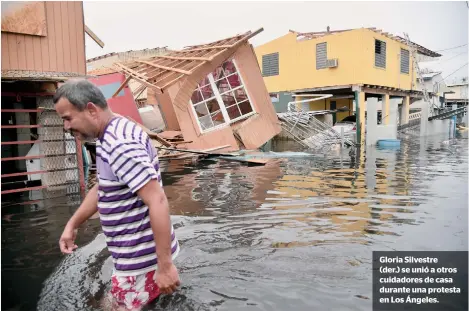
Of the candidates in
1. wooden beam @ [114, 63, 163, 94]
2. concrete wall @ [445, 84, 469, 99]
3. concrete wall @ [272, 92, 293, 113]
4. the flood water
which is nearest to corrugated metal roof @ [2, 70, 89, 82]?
the flood water

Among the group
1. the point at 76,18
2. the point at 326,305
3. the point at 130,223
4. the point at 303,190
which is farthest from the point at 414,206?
the point at 76,18

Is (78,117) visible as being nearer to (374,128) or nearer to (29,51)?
(29,51)

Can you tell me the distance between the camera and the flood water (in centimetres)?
348

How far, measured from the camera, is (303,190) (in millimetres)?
8695

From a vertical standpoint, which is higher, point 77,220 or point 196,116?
point 196,116

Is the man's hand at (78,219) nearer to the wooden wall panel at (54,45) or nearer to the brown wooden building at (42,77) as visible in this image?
the brown wooden building at (42,77)

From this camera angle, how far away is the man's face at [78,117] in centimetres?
217

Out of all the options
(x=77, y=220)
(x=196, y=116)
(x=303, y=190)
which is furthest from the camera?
(x=196, y=116)

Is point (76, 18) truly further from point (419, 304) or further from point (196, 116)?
point (419, 304)

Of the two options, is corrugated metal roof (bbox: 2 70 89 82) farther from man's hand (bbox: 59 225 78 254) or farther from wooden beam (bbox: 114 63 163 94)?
man's hand (bbox: 59 225 78 254)

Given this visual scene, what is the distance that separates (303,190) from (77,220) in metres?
6.63

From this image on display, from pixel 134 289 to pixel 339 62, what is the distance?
24.1 metres

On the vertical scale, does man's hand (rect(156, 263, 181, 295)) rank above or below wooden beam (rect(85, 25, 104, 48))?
below

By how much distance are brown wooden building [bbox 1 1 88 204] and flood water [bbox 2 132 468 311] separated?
1.27 metres
